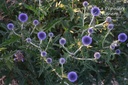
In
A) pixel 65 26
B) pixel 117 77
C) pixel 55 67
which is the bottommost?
pixel 117 77

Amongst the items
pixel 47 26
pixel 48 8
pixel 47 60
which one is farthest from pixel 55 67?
pixel 48 8

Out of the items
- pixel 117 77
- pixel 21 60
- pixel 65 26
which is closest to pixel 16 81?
pixel 21 60

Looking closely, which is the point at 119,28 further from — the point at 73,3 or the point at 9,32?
the point at 9,32

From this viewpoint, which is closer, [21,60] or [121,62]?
[21,60]

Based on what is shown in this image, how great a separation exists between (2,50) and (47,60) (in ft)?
0.82

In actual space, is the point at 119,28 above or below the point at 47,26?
below

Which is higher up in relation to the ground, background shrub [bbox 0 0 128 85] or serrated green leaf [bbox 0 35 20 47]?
serrated green leaf [bbox 0 35 20 47]

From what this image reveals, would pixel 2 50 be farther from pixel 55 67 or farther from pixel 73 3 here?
pixel 73 3

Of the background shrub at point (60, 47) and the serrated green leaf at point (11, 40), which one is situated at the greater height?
the serrated green leaf at point (11, 40)

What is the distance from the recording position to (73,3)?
4.80ft

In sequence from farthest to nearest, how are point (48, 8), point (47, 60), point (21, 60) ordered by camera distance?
Answer: point (48, 8)
point (21, 60)
point (47, 60)

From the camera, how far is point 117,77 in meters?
1.37

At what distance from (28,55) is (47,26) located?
0.15 m

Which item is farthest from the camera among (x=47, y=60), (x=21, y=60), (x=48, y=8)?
(x=48, y=8)
